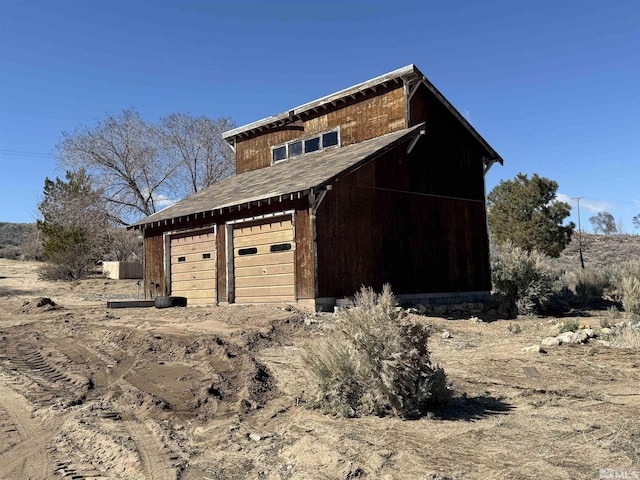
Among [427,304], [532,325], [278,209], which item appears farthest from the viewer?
[427,304]

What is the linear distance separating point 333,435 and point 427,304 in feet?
36.4

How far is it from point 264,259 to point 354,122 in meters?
6.31

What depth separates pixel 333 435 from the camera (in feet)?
16.1

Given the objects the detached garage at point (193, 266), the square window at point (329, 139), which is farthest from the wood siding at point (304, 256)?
the square window at point (329, 139)

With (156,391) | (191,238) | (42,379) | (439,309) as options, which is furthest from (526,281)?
(42,379)

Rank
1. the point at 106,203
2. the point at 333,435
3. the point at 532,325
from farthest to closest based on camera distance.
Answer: the point at 106,203, the point at 532,325, the point at 333,435

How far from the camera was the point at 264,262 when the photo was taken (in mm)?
14742

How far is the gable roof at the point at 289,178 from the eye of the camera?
13.9 meters

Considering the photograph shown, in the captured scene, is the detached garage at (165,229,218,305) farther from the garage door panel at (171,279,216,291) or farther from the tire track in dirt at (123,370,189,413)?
the tire track in dirt at (123,370,189,413)

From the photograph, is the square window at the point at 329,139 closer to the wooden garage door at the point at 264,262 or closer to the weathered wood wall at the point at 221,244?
the weathered wood wall at the point at 221,244

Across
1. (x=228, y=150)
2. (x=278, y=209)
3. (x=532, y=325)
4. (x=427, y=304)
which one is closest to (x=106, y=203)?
(x=228, y=150)

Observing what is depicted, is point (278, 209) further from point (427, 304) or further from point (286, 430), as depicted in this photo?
point (286, 430)

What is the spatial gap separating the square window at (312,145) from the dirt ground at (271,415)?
993cm

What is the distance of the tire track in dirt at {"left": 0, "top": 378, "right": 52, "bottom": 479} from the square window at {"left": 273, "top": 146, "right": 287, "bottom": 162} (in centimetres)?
1488
